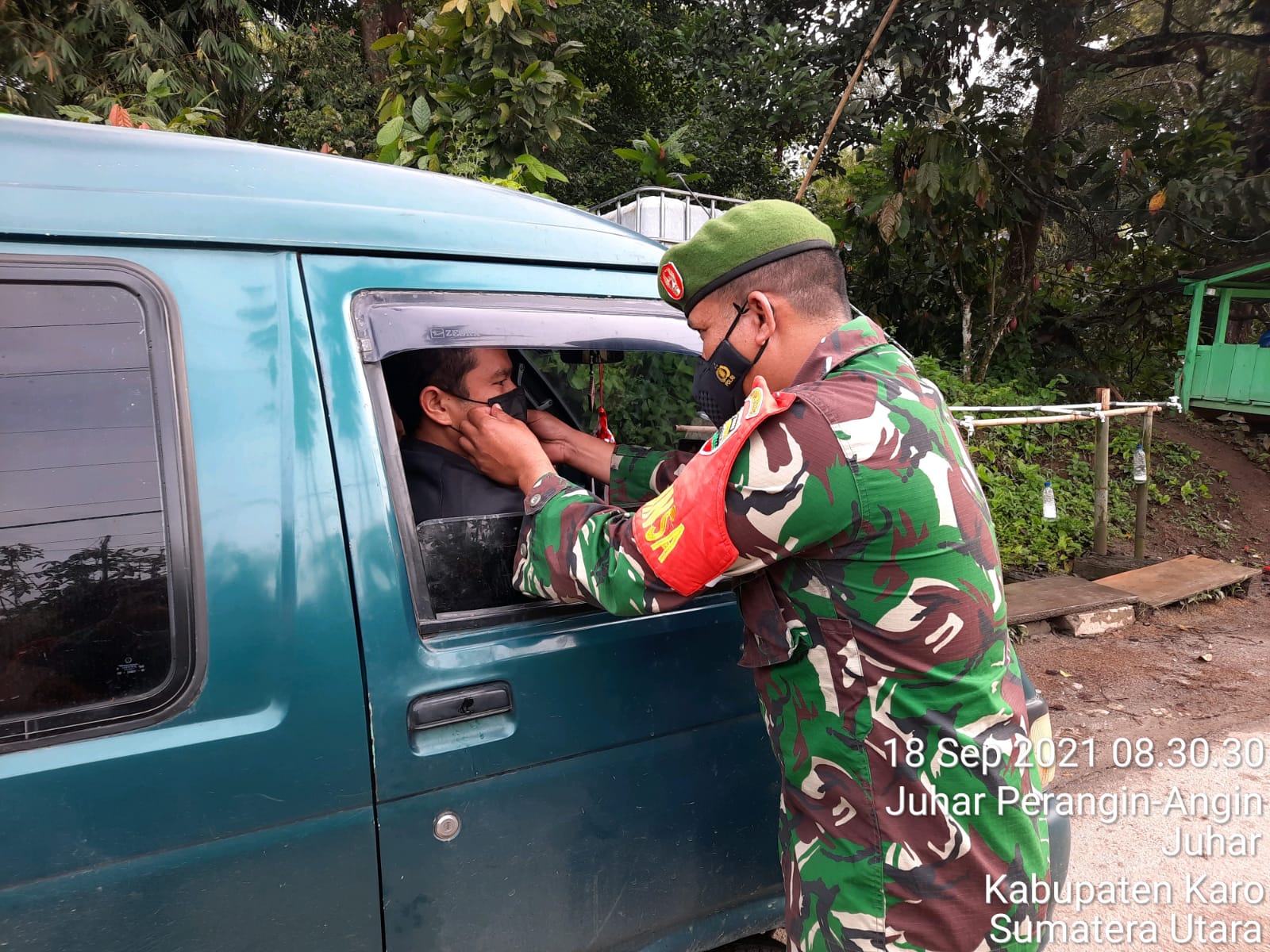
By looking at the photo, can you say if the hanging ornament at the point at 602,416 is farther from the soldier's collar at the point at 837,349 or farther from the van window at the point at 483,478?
the soldier's collar at the point at 837,349

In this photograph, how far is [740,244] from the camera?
4.60 feet

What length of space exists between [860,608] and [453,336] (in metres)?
0.82

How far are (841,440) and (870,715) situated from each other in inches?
17.0

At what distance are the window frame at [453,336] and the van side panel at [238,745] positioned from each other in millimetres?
105

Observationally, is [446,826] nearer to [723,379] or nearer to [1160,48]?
[723,379]

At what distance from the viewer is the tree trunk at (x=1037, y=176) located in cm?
860

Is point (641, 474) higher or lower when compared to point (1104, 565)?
higher

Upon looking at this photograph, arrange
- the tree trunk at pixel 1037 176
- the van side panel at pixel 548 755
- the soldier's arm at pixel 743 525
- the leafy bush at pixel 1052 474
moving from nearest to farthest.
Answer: the soldier's arm at pixel 743 525 < the van side panel at pixel 548 755 < the leafy bush at pixel 1052 474 < the tree trunk at pixel 1037 176

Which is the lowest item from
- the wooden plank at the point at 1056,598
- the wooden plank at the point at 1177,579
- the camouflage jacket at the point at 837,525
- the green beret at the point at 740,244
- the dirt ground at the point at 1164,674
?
the dirt ground at the point at 1164,674

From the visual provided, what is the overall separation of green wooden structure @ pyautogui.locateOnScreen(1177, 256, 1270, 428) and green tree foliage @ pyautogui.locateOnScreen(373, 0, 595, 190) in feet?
25.7

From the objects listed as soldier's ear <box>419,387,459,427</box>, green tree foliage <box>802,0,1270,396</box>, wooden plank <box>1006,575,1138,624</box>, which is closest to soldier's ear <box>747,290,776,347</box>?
soldier's ear <box>419,387,459,427</box>

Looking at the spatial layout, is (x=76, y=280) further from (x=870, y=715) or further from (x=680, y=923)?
(x=680, y=923)

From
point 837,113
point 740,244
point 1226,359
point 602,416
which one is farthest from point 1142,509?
point 740,244

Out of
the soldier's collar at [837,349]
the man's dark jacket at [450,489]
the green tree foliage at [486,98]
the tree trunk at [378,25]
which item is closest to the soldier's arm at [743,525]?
the soldier's collar at [837,349]
